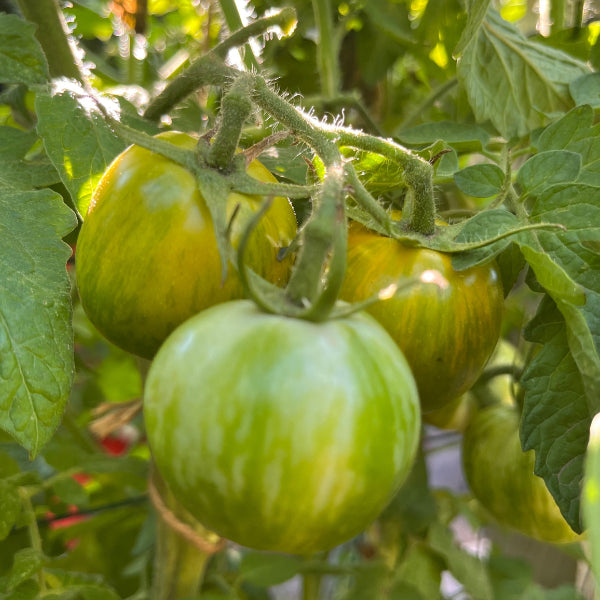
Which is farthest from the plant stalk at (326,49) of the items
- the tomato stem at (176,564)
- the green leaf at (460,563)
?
the green leaf at (460,563)

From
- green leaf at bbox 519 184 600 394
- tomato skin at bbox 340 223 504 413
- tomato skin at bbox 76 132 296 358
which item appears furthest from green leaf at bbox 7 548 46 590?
green leaf at bbox 519 184 600 394

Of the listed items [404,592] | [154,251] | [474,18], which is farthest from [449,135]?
[404,592]

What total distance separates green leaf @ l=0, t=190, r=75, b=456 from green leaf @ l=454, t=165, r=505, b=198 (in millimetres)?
305

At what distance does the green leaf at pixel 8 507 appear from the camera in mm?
622

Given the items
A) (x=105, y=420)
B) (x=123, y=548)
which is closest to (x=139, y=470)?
(x=105, y=420)

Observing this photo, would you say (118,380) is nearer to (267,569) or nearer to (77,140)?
(267,569)

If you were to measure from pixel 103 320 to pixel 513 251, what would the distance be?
31 cm

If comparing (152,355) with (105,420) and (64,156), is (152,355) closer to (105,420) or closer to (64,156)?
(64,156)

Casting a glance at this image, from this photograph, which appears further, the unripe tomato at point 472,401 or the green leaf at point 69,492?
the unripe tomato at point 472,401

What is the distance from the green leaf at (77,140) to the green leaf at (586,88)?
449 millimetres

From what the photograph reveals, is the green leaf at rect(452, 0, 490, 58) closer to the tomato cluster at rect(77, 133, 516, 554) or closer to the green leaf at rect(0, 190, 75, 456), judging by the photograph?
the tomato cluster at rect(77, 133, 516, 554)

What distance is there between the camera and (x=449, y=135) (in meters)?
0.64

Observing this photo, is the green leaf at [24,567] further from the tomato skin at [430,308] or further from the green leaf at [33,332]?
the tomato skin at [430,308]

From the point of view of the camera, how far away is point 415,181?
472 millimetres
